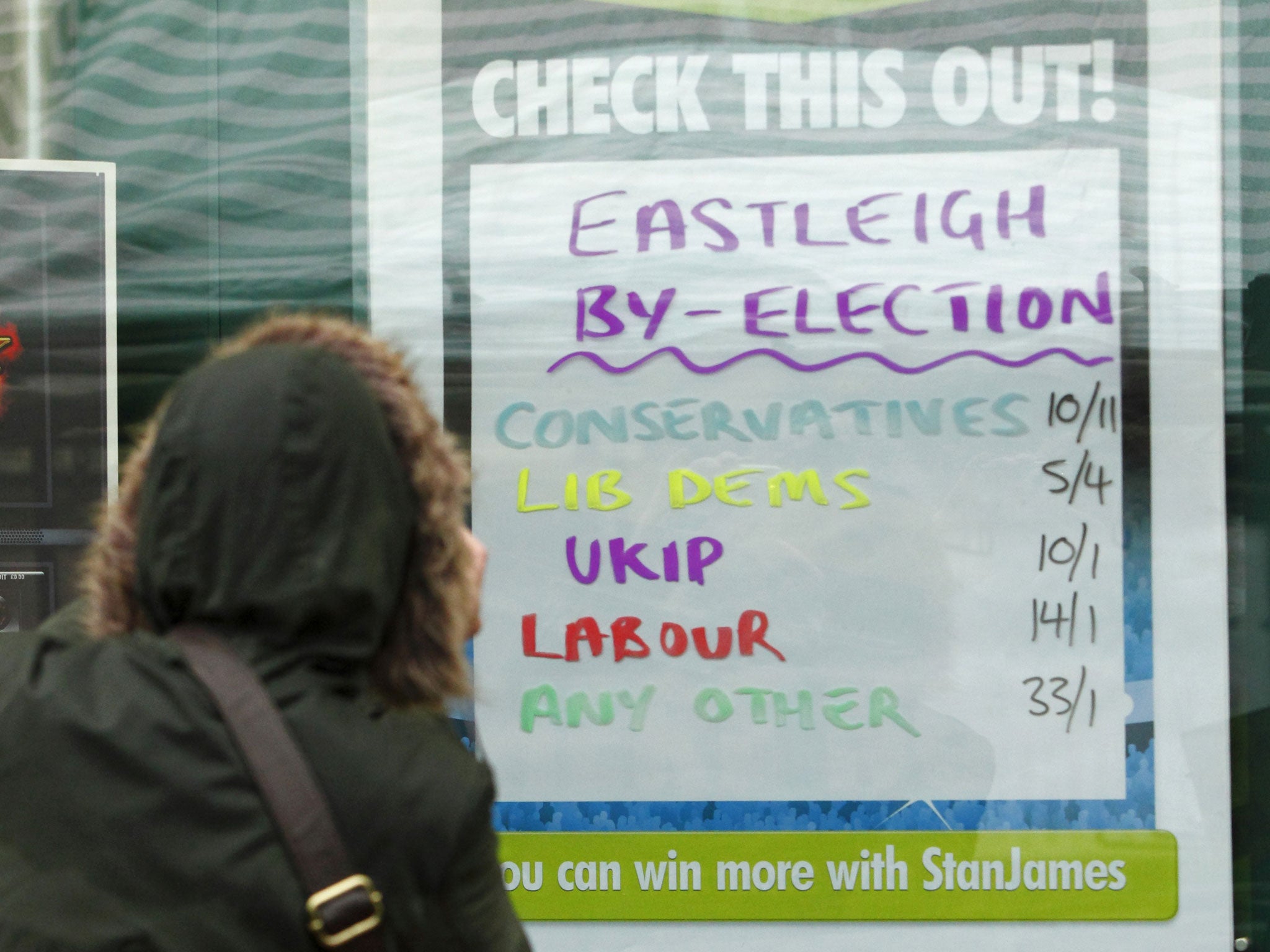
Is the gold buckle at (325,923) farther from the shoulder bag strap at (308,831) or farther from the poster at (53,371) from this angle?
the poster at (53,371)

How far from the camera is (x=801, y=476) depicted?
2850 millimetres

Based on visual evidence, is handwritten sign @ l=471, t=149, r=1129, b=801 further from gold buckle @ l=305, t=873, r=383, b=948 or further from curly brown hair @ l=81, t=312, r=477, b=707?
gold buckle @ l=305, t=873, r=383, b=948

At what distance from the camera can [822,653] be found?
9.32ft

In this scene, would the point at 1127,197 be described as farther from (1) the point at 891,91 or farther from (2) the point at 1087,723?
(2) the point at 1087,723

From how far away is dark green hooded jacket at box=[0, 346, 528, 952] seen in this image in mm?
1169

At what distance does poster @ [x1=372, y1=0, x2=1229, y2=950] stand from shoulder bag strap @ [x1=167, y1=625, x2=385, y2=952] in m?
1.71

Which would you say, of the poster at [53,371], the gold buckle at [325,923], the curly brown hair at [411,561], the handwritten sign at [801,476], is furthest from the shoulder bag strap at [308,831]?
the poster at [53,371]

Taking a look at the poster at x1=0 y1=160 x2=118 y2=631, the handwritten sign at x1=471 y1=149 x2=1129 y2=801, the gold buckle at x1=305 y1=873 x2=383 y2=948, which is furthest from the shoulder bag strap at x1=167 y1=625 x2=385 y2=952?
the poster at x1=0 y1=160 x2=118 y2=631

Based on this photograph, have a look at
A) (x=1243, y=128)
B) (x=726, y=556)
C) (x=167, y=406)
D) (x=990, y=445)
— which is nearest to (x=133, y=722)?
(x=167, y=406)

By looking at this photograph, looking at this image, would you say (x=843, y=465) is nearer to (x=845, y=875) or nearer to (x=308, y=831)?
(x=845, y=875)

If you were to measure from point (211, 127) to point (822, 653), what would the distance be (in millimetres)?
1820

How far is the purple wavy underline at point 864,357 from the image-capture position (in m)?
2.83

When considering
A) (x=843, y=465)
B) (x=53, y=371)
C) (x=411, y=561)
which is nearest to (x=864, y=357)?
(x=843, y=465)

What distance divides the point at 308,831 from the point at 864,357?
196cm
